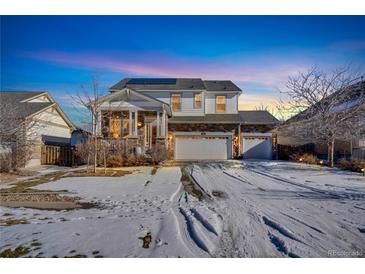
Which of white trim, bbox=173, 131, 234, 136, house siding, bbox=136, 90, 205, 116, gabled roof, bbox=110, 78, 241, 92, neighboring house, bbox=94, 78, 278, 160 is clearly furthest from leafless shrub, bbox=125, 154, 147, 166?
gabled roof, bbox=110, 78, 241, 92

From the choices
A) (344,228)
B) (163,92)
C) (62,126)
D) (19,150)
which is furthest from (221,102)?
(344,228)

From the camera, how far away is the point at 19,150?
9.48m

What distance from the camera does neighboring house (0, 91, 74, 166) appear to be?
9672 millimetres

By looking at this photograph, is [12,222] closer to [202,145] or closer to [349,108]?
[202,145]

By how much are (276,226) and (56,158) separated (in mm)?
13444

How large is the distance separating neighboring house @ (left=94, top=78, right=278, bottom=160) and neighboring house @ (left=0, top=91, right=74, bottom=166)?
351 cm

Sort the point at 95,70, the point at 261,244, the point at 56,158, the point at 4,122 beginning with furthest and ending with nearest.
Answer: the point at 56,158 < the point at 95,70 < the point at 4,122 < the point at 261,244

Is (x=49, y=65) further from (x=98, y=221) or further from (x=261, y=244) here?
(x=261, y=244)

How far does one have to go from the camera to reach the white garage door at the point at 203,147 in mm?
17438

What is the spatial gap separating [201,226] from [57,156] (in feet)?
41.4

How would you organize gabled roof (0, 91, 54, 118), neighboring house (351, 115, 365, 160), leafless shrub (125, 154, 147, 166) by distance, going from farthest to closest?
leafless shrub (125, 154, 147, 166)
neighboring house (351, 115, 365, 160)
gabled roof (0, 91, 54, 118)

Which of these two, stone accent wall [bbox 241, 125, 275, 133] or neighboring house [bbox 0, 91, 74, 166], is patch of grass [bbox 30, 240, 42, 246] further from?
stone accent wall [bbox 241, 125, 275, 133]
